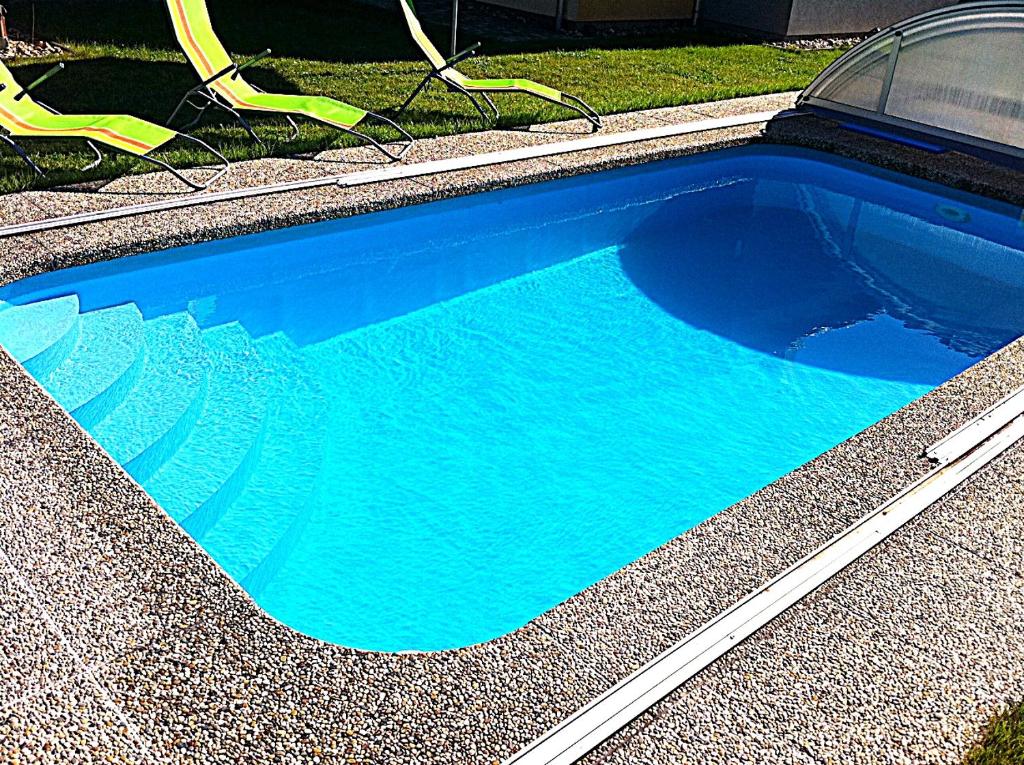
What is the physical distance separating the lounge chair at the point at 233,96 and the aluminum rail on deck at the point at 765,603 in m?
4.45

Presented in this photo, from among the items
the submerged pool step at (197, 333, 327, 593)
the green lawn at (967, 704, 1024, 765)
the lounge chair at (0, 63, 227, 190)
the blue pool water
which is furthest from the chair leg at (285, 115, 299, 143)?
the green lawn at (967, 704, 1024, 765)

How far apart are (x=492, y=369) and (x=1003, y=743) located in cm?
324

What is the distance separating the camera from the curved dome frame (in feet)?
26.2

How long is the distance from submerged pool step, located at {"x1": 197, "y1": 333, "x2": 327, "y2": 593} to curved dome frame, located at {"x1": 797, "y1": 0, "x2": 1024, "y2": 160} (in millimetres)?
6314

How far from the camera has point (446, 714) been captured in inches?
105

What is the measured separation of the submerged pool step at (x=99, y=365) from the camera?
4.49m

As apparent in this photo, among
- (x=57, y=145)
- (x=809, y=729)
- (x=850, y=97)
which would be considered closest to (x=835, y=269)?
(x=850, y=97)

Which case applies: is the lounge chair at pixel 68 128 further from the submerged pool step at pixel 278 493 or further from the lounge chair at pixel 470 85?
the lounge chair at pixel 470 85

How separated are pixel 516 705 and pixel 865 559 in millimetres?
1390

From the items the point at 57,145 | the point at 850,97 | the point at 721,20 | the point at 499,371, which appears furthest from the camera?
the point at 721,20

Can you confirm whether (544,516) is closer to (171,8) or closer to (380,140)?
(380,140)

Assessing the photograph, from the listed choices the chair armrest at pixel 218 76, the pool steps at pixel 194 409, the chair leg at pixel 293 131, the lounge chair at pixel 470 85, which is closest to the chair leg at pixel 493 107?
the lounge chair at pixel 470 85

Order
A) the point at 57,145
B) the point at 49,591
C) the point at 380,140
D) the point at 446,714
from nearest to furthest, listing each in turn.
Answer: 1. the point at 446,714
2. the point at 49,591
3. the point at 57,145
4. the point at 380,140

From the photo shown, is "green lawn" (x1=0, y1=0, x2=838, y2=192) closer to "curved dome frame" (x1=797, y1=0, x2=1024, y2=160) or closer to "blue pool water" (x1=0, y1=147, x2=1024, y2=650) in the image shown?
"blue pool water" (x1=0, y1=147, x2=1024, y2=650)
